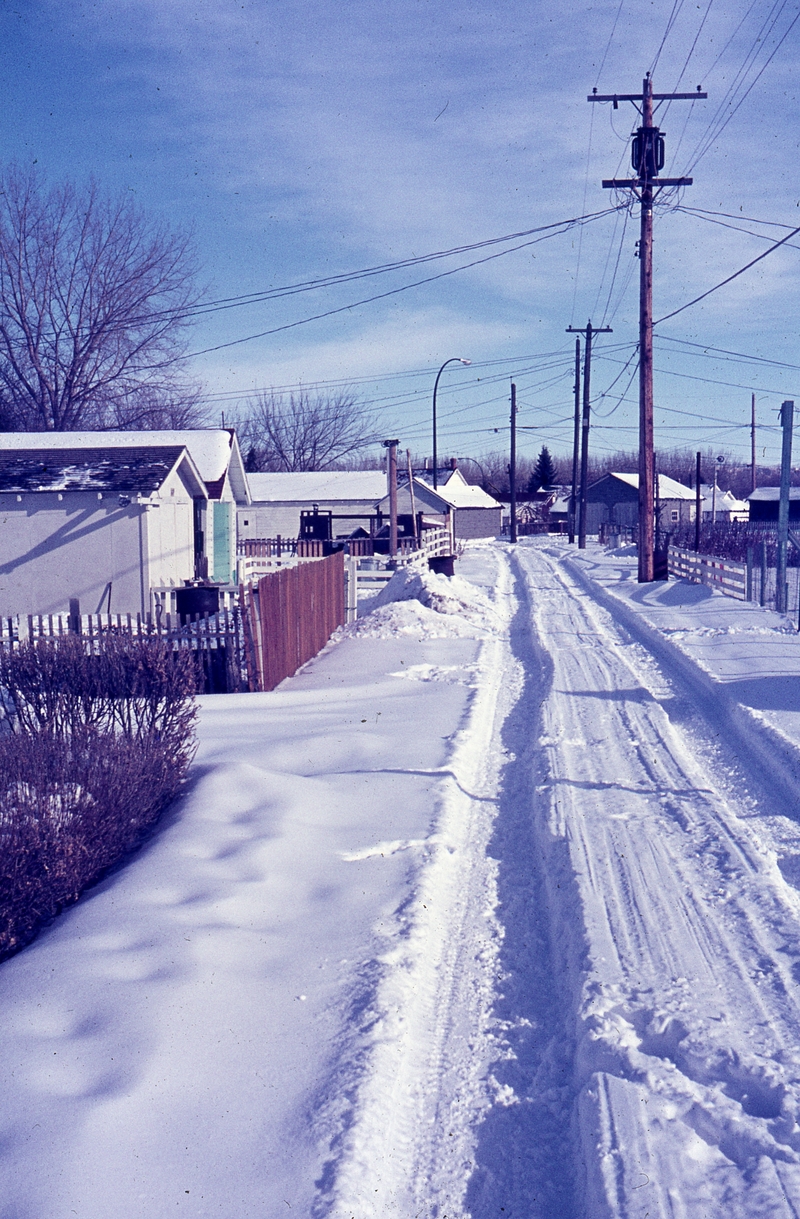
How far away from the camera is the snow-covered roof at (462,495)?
76625mm

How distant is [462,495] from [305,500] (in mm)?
27116

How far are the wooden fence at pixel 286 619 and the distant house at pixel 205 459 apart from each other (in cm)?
952

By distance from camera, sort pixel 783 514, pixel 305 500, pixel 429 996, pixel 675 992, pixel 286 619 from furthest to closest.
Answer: pixel 305 500, pixel 783 514, pixel 286 619, pixel 429 996, pixel 675 992

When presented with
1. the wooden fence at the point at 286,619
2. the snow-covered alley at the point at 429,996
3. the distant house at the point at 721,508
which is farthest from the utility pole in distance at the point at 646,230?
the distant house at the point at 721,508

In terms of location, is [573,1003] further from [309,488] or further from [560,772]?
[309,488]

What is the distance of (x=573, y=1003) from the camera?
4457mm

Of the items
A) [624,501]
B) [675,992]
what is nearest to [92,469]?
[675,992]

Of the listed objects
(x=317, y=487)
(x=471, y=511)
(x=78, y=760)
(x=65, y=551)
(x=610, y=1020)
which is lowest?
(x=610, y=1020)

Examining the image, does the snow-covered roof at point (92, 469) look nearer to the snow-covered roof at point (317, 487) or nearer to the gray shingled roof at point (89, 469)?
the gray shingled roof at point (89, 469)

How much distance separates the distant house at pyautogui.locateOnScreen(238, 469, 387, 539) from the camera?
169 feet

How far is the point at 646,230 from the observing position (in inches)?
965

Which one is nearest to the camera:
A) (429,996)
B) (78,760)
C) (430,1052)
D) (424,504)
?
(430,1052)

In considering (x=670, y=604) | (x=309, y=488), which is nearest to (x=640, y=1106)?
(x=670, y=604)

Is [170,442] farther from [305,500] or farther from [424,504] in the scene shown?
[424,504]
